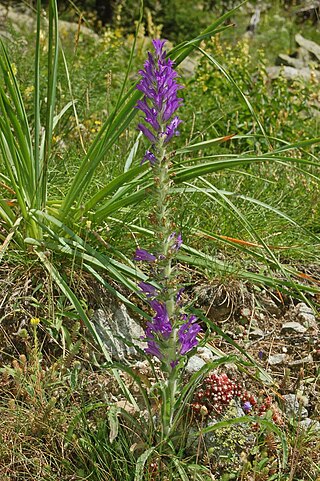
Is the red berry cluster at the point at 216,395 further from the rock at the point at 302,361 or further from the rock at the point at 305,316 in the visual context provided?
the rock at the point at 305,316

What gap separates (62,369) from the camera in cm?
255

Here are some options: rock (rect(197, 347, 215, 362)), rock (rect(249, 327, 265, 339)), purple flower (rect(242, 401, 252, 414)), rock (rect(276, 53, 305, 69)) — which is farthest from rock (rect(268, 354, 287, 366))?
rock (rect(276, 53, 305, 69))

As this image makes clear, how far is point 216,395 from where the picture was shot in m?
2.50

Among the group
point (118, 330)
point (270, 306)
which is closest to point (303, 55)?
point (270, 306)

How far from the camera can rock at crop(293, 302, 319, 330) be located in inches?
121

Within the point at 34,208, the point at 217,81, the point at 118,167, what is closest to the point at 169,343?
the point at 34,208

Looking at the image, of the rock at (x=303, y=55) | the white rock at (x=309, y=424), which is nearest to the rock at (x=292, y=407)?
the white rock at (x=309, y=424)

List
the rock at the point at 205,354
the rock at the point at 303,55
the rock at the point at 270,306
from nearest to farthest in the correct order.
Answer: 1. the rock at the point at 205,354
2. the rock at the point at 270,306
3. the rock at the point at 303,55

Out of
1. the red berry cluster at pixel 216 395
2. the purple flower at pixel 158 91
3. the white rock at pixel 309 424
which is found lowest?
the white rock at pixel 309 424

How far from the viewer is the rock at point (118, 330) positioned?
2.82 m

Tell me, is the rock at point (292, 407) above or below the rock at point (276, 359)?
below

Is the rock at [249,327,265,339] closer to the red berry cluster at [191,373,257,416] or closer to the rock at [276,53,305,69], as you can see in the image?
the red berry cluster at [191,373,257,416]

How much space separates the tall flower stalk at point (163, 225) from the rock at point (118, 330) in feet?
2.03

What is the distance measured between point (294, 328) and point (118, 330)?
799 millimetres
